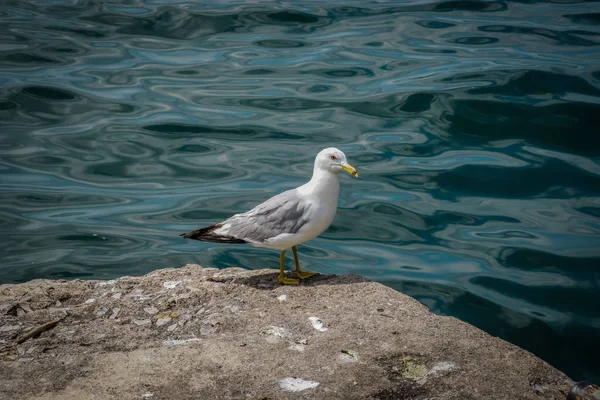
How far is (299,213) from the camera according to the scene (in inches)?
233

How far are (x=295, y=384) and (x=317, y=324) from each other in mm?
783

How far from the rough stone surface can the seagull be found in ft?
1.13

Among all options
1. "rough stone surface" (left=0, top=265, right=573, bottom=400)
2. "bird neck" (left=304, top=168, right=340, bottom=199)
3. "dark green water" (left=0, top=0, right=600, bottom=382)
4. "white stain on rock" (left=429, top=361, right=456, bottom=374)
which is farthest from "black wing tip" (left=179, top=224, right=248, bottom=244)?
"dark green water" (left=0, top=0, right=600, bottom=382)

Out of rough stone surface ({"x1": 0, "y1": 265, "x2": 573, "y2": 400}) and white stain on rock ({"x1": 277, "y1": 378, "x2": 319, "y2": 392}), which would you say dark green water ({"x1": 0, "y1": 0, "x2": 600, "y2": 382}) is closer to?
rough stone surface ({"x1": 0, "y1": 265, "x2": 573, "y2": 400})

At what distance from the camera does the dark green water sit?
8492 millimetres

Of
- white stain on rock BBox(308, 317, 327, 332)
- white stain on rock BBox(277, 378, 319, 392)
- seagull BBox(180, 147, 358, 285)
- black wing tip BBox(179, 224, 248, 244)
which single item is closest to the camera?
white stain on rock BBox(277, 378, 319, 392)

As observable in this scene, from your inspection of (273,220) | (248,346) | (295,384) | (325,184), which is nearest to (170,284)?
(273,220)

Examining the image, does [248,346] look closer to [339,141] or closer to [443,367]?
[443,367]

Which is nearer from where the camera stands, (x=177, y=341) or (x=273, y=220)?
(x=177, y=341)

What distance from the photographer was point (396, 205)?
966cm

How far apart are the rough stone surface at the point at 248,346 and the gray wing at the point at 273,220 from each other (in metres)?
0.37

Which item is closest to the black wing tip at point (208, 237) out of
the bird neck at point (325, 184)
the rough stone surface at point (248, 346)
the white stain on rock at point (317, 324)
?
the rough stone surface at point (248, 346)

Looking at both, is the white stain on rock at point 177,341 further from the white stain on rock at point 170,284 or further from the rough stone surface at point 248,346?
the white stain on rock at point 170,284

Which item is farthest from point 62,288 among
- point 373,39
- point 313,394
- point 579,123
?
point 373,39
